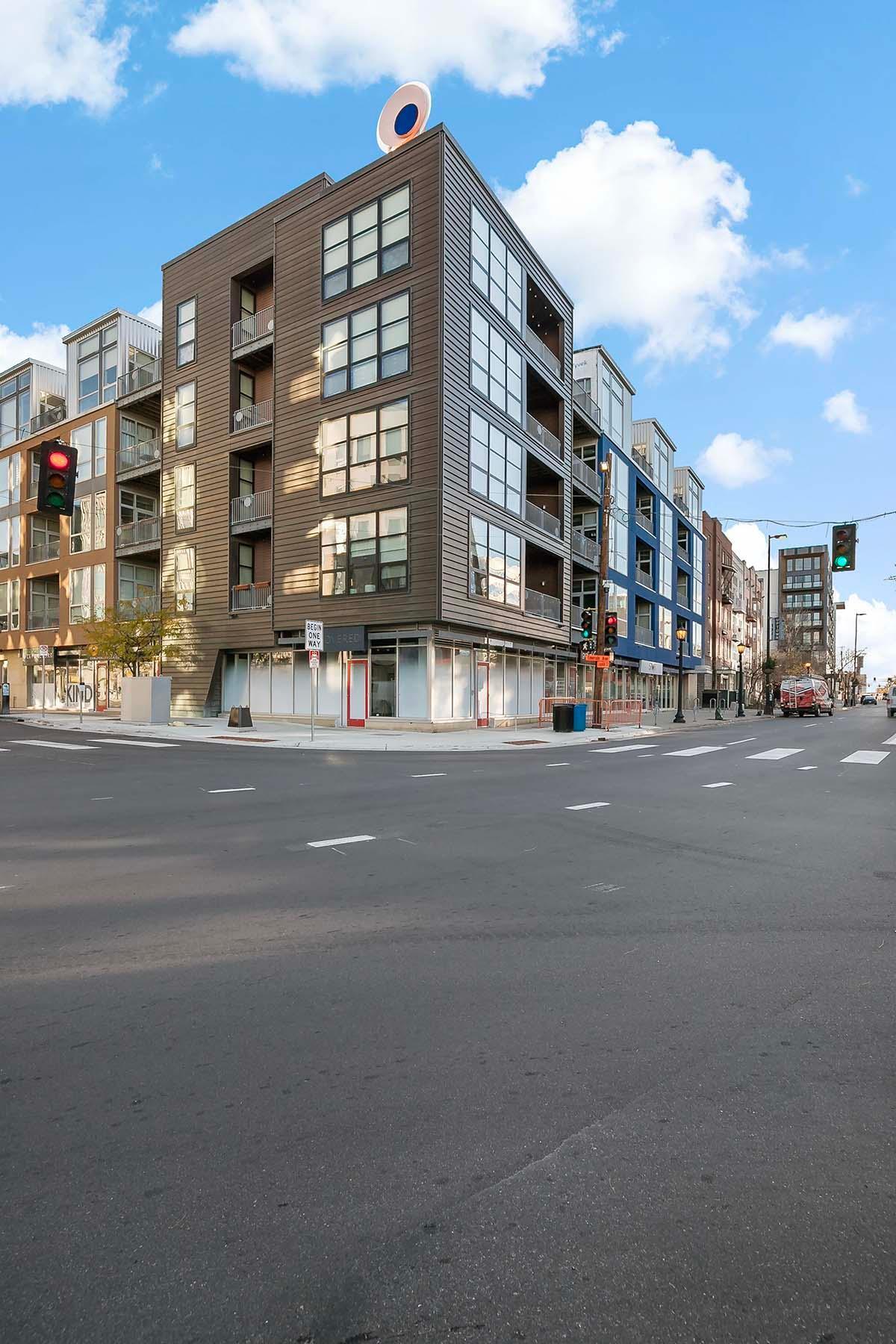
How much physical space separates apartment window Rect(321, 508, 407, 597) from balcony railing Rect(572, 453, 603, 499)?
14.7 meters

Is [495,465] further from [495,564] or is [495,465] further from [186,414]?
[186,414]

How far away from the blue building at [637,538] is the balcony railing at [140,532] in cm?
2057

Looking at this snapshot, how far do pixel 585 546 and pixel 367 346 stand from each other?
668 inches

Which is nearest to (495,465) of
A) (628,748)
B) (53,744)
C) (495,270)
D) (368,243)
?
(495,270)

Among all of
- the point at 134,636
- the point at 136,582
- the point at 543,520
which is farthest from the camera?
the point at 136,582

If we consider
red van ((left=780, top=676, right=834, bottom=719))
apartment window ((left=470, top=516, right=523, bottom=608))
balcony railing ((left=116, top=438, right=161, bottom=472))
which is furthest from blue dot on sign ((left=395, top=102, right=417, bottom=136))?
red van ((left=780, top=676, right=834, bottom=719))

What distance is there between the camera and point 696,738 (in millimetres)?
24344

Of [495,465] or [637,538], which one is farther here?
[637,538]

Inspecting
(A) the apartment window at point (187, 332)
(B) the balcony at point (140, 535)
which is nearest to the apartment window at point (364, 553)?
(B) the balcony at point (140, 535)

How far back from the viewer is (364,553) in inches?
1064

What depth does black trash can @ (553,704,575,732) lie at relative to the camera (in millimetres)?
27109

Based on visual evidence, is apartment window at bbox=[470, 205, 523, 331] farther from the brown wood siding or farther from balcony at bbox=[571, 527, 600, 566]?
balcony at bbox=[571, 527, 600, 566]

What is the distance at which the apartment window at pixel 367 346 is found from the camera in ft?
86.8

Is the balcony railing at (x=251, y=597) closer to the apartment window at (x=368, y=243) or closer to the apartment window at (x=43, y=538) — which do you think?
the apartment window at (x=368, y=243)
